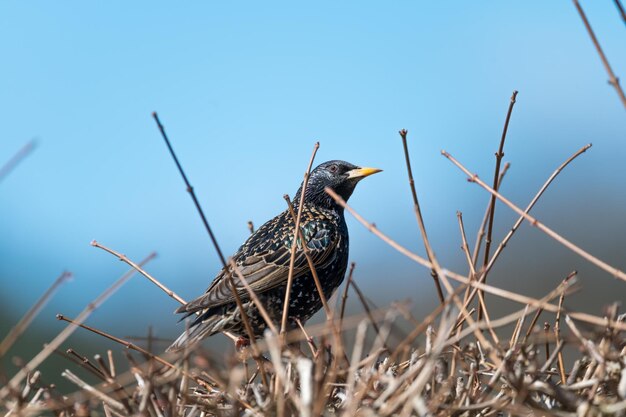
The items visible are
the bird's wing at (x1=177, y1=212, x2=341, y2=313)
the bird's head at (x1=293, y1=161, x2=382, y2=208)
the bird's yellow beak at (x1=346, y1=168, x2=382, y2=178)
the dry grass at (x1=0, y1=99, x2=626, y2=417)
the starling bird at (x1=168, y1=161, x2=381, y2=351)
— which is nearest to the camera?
the dry grass at (x1=0, y1=99, x2=626, y2=417)

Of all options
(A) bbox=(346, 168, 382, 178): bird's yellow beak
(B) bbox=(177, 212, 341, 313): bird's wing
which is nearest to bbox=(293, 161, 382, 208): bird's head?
(A) bbox=(346, 168, 382, 178): bird's yellow beak

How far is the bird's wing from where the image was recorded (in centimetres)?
567

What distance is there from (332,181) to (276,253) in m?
1.01

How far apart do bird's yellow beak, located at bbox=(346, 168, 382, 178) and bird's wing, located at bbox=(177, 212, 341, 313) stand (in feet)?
1.44

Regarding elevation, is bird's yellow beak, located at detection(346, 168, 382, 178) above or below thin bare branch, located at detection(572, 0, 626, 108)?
below

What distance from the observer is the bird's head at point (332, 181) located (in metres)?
6.61

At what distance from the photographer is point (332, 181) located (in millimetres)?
6691

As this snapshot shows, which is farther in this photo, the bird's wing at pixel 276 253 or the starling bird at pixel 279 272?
the bird's wing at pixel 276 253

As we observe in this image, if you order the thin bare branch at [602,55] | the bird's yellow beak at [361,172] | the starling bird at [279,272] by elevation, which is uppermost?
the thin bare branch at [602,55]

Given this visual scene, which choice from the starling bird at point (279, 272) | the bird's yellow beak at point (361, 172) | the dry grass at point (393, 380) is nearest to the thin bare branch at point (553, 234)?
the dry grass at point (393, 380)

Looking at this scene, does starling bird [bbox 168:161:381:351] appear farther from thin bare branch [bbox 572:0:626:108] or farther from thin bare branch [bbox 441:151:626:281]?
thin bare branch [bbox 572:0:626:108]

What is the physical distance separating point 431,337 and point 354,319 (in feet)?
1.19

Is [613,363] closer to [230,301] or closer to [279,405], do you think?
[279,405]

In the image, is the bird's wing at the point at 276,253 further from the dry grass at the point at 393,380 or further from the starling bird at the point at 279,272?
the dry grass at the point at 393,380
